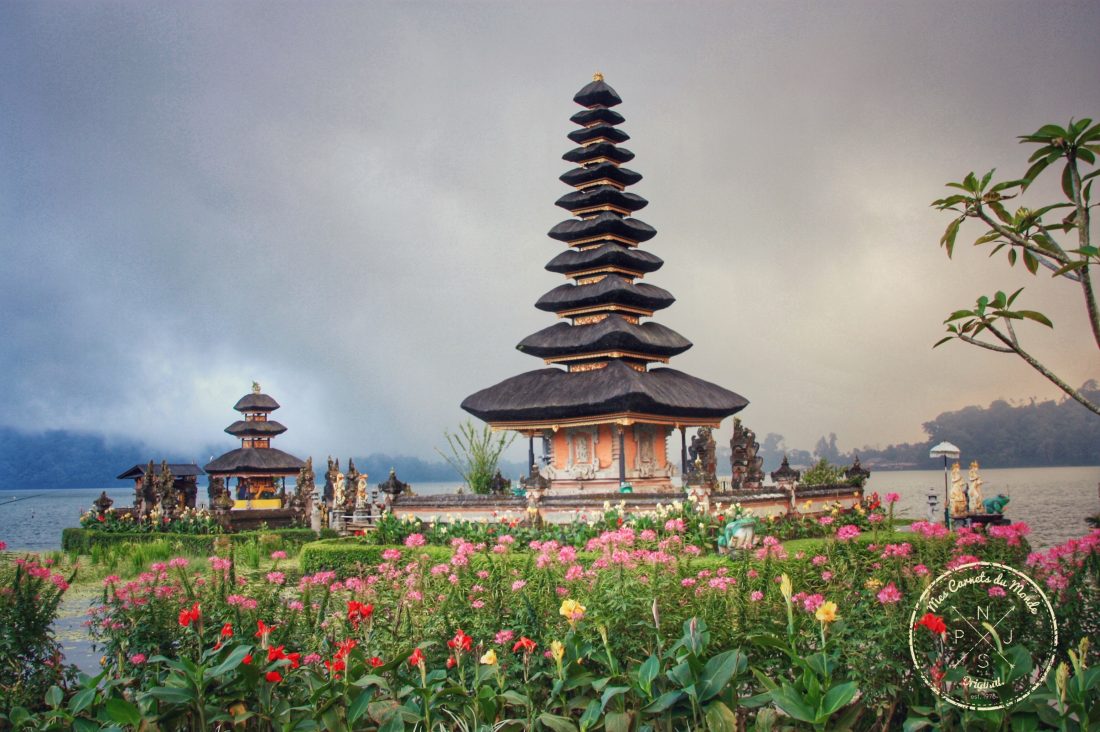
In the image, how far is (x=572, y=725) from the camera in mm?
5035

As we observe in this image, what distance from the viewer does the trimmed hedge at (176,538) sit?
2517cm

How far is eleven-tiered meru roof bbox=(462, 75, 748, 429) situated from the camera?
25109 mm

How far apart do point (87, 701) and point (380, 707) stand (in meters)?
1.87

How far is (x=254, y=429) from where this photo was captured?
125 feet

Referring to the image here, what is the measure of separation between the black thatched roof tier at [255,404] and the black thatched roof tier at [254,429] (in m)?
0.63

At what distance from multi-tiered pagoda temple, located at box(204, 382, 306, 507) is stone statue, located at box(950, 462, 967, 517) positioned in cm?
2637

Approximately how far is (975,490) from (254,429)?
30.1m

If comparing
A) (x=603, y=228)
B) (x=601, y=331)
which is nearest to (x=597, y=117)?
(x=603, y=228)

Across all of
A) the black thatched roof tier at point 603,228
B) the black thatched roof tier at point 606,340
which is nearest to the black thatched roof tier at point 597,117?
the black thatched roof tier at point 603,228

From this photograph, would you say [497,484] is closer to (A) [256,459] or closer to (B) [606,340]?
(B) [606,340]

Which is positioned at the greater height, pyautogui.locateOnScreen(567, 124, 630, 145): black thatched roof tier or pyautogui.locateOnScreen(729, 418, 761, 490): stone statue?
pyautogui.locateOnScreen(567, 124, 630, 145): black thatched roof tier

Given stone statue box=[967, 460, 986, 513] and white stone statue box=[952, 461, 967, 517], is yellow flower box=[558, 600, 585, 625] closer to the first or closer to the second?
stone statue box=[967, 460, 986, 513]

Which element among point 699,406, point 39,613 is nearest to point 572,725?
point 39,613
